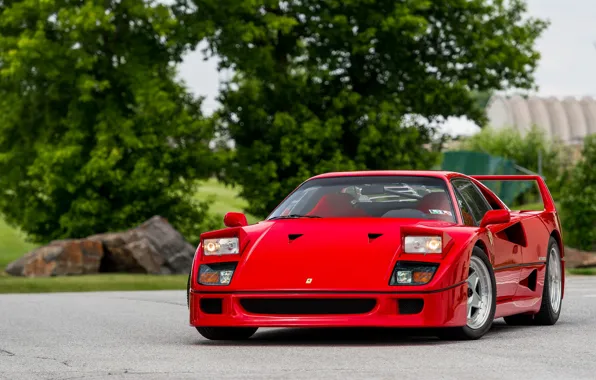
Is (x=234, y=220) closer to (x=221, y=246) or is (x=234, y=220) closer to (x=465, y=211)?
(x=221, y=246)

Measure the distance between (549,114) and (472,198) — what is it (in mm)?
131390

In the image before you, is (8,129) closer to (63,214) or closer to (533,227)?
(63,214)

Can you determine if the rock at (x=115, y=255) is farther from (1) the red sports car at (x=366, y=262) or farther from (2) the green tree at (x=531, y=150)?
(2) the green tree at (x=531, y=150)

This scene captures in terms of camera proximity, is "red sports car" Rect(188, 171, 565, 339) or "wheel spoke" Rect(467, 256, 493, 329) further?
"wheel spoke" Rect(467, 256, 493, 329)

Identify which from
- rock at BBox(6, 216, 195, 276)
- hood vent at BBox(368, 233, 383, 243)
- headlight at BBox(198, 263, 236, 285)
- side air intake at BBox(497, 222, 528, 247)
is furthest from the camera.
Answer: rock at BBox(6, 216, 195, 276)

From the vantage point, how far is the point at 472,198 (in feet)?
36.7

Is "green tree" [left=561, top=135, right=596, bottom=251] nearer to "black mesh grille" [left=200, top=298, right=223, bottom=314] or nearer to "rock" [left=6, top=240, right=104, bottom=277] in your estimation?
"rock" [left=6, top=240, right=104, bottom=277]

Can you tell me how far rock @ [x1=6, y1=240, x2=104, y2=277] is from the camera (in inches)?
1291

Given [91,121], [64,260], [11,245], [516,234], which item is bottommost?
[11,245]

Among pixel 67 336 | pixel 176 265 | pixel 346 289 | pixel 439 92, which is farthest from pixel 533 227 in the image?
pixel 439 92

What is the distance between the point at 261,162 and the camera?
42.9m

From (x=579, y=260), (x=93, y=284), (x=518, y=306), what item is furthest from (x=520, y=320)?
(x=579, y=260)

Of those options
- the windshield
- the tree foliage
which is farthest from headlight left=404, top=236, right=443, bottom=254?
the tree foliage

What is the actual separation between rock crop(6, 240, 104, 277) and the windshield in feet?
73.7
